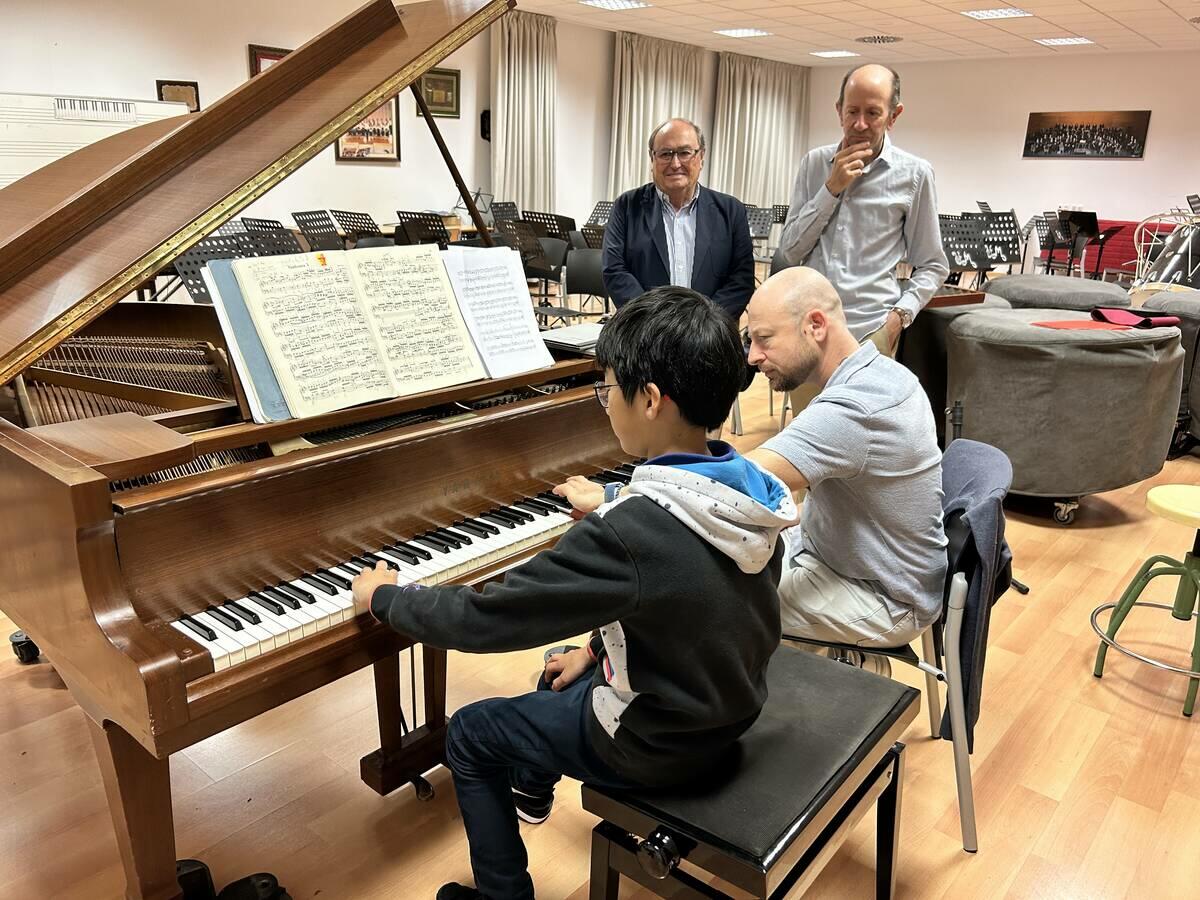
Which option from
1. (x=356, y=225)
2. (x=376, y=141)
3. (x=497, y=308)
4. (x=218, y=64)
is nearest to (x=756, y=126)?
(x=376, y=141)

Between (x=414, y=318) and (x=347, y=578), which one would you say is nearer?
(x=347, y=578)

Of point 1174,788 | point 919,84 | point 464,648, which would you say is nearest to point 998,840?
point 1174,788

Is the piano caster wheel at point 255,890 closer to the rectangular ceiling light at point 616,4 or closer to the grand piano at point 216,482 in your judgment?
the grand piano at point 216,482

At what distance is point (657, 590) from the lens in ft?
3.99

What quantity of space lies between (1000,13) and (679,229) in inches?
342

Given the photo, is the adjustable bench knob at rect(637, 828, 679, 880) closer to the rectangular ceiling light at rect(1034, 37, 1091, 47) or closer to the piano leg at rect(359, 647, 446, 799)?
the piano leg at rect(359, 647, 446, 799)

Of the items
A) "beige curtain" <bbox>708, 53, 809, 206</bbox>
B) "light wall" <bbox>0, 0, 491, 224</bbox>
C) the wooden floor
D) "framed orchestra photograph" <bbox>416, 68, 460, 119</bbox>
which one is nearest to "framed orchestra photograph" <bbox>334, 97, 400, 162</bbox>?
"light wall" <bbox>0, 0, 491, 224</bbox>

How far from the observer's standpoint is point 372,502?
169cm

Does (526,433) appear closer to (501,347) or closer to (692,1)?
(501,347)

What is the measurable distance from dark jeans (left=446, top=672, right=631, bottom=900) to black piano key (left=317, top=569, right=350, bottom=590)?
0.31 m

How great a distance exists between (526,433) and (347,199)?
8.58 m

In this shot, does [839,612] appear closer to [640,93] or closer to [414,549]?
[414,549]

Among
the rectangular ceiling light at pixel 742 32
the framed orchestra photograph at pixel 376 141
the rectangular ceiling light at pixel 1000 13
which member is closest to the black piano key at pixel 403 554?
the framed orchestra photograph at pixel 376 141

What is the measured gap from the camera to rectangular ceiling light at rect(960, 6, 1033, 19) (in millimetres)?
9648
